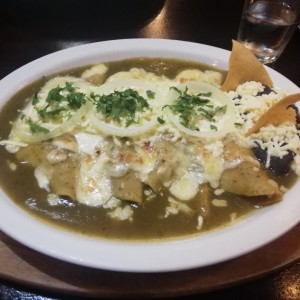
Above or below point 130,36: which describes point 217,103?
above

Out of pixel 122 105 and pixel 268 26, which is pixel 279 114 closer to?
pixel 122 105

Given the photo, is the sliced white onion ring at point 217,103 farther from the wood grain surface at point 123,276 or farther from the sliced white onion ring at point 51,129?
the wood grain surface at point 123,276

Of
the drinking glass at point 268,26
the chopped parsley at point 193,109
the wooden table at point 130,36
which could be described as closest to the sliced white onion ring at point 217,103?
the chopped parsley at point 193,109

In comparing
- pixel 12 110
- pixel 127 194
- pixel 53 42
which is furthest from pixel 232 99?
pixel 53 42

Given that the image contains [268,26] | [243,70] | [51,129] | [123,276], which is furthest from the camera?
[268,26]

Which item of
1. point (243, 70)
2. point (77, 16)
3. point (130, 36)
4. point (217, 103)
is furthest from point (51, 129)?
point (77, 16)

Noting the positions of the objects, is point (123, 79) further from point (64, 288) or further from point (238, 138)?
point (64, 288)
